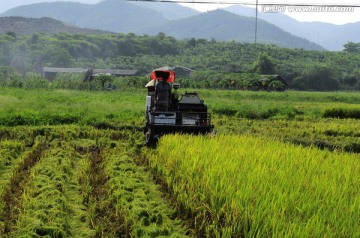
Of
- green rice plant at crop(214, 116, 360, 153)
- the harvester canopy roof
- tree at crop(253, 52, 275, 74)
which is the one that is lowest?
green rice plant at crop(214, 116, 360, 153)

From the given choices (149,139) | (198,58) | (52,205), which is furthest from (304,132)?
(198,58)

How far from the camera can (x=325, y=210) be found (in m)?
6.13

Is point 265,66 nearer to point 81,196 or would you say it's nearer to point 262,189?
point 81,196

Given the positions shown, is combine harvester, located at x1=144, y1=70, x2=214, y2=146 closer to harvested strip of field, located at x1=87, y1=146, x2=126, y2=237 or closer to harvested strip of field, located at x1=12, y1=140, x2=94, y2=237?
harvested strip of field, located at x1=87, y1=146, x2=126, y2=237

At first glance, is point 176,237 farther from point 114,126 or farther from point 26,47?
point 26,47

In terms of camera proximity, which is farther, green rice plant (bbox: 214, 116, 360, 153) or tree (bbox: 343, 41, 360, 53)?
tree (bbox: 343, 41, 360, 53)

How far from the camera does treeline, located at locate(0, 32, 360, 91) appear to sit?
71.8 metres

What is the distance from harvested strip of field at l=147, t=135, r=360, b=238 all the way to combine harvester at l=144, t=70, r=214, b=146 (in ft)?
8.97

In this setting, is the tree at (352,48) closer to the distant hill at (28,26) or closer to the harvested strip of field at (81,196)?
the distant hill at (28,26)

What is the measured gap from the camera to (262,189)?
22.9 ft

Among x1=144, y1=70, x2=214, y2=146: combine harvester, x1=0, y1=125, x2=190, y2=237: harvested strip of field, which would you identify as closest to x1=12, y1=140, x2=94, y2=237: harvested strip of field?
x1=0, y1=125, x2=190, y2=237: harvested strip of field

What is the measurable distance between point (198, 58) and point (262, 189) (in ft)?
311

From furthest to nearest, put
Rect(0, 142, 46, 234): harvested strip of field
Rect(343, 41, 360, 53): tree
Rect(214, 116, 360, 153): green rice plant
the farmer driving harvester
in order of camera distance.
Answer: Rect(343, 41, 360, 53): tree < Rect(214, 116, 360, 153): green rice plant < the farmer driving harvester < Rect(0, 142, 46, 234): harvested strip of field

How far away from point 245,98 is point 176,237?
36.6 metres
